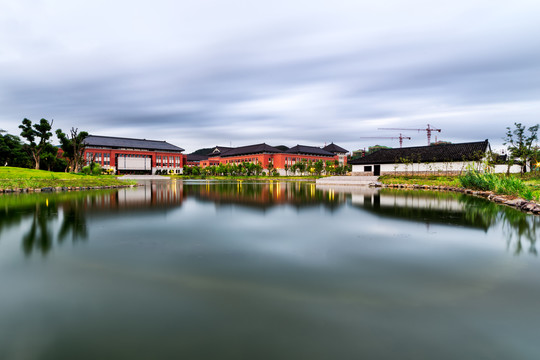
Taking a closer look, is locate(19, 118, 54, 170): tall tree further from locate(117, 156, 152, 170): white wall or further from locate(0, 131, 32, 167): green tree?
locate(117, 156, 152, 170): white wall

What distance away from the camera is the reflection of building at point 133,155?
73.2 m

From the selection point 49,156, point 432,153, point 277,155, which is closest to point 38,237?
point 432,153

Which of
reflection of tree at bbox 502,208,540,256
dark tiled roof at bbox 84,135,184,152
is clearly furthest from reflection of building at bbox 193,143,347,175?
reflection of tree at bbox 502,208,540,256

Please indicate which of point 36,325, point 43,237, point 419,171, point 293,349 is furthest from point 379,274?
point 419,171

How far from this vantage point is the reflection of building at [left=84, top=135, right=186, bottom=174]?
7325 cm

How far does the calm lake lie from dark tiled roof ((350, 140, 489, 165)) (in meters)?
39.5

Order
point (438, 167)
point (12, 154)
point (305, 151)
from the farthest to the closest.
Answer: point (305, 151), point (12, 154), point (438, 167)

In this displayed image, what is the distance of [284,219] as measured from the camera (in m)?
9.95

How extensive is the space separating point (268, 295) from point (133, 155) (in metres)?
82.3

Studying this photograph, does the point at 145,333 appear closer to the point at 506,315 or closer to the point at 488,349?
the point at 488,349

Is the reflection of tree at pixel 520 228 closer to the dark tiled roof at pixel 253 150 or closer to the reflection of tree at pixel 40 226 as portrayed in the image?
the reflection of tree at pixel 40 226

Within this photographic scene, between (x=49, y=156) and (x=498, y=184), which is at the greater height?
(x=49, y=156)

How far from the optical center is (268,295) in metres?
3.77

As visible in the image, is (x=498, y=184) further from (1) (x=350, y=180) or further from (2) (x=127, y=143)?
(2) (x=127, y=143)
